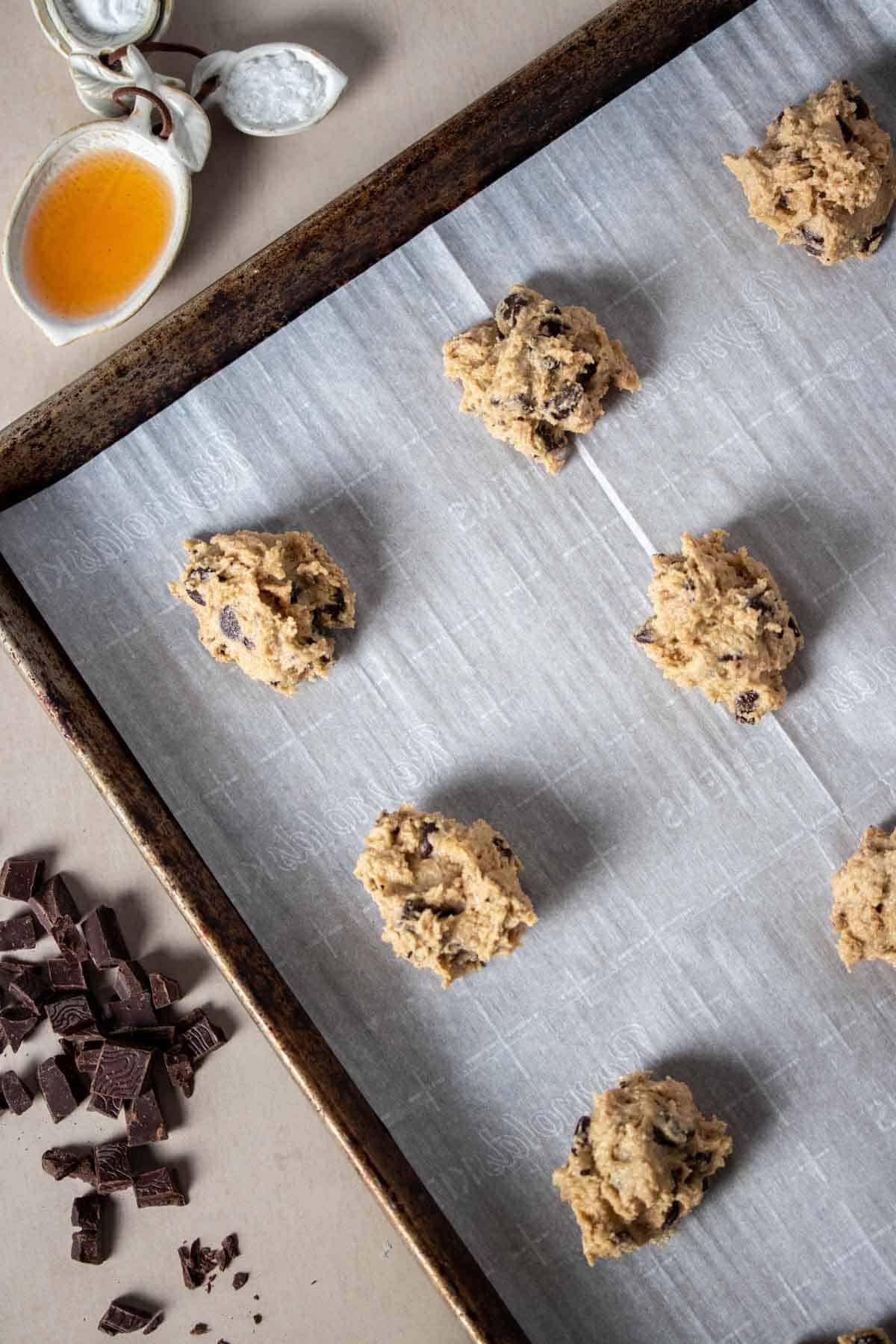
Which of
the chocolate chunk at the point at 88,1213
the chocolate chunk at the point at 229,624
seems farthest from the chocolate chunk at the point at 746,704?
the chocolate chunk at the point at 88,1213

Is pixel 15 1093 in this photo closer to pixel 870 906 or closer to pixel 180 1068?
pixel 180 1068

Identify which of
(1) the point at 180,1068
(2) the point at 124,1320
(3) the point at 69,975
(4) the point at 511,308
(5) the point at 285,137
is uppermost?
(5) the point at 285,137

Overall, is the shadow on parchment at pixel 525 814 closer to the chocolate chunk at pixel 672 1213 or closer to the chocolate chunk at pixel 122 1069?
the chocolate chunk at pixel 672 1213

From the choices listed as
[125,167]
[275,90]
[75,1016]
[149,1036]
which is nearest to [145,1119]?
[149,1036]

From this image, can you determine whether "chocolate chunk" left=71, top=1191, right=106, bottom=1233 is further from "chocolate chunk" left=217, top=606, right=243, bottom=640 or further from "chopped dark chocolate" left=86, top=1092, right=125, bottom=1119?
"chocolate chunk" left=217, top=606, right=243, bottom=640

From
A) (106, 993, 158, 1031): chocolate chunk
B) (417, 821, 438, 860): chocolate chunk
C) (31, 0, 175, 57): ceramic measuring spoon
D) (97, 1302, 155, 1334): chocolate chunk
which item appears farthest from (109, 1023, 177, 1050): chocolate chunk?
(31, 0, 175, 57): ceramic measuring spoon
